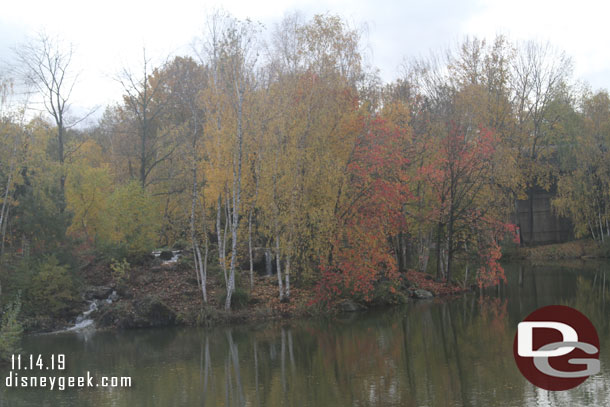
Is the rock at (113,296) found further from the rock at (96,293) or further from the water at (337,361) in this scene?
the water at (337,361)

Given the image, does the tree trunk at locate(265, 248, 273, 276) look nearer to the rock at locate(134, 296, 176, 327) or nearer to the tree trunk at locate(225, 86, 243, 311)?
the tree trunk at locate(225, 86, 243, 311)

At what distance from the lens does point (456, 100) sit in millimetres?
28188


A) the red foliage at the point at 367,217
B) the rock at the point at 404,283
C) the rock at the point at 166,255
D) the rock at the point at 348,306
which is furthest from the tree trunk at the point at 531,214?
the rock at the point at 166,255

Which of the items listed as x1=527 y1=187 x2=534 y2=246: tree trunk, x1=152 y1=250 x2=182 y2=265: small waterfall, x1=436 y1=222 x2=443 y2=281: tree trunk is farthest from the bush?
x1=527 y1=187 x2=534 y2=246: tree trunk

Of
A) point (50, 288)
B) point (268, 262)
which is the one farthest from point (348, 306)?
point (50, 288)

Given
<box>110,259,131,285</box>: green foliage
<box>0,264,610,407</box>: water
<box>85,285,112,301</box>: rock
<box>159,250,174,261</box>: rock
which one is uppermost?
<box>159,250,174,261</box>: rock

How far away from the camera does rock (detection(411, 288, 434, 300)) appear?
24.9m

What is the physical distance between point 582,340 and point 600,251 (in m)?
24.1

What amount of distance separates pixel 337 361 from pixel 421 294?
11575 mm

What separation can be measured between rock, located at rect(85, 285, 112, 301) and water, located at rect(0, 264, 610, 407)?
→ 2647 millimetres

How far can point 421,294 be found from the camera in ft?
82.0

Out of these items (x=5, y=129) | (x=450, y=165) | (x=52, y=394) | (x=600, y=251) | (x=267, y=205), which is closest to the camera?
(x=52, y=394)

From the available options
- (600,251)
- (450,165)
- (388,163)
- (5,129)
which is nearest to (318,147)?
(388,163)

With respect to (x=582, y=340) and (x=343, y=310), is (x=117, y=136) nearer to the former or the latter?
(x=343, y=310)
